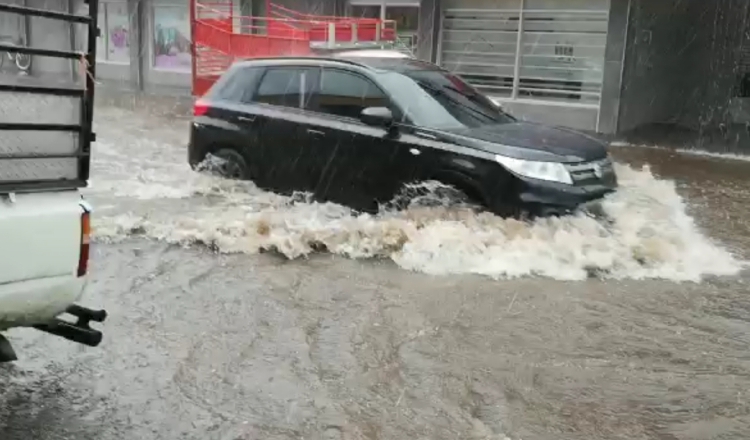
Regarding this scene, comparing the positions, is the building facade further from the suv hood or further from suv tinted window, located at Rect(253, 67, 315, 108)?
suv tinted window, located at Rect(253, 67, 315, 108)

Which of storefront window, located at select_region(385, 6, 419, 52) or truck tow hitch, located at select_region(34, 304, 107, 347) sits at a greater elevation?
storefront window, located at select_region(385, 6, 419, 52)

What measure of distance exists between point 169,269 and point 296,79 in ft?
8.97

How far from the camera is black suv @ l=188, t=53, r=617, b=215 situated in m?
6.95

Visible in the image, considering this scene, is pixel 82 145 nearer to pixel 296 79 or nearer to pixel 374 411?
pixel 374 411

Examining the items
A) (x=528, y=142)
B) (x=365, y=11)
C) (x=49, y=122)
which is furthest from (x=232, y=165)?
(x=365, y=11)

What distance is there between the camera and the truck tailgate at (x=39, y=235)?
133 inches

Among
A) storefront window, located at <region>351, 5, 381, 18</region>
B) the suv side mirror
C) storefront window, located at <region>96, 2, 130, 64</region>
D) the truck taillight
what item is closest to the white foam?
storefront window, located at <region>351, 5, 381, 18</region>

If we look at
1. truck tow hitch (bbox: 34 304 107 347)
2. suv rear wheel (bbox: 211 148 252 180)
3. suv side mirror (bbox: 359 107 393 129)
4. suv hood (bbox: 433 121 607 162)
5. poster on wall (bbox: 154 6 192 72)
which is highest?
poster on wall (bbox: 154 6 192 72)

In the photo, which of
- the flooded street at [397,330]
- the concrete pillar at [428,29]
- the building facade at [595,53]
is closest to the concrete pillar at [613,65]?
the building facade at [595,53]

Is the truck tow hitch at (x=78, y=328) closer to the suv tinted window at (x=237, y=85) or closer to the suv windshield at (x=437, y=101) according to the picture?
the suv windshield at (x=437, y=101)

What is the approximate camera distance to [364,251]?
7.25 m

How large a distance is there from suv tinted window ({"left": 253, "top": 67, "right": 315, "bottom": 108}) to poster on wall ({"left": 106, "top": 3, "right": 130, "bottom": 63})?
55.8ft

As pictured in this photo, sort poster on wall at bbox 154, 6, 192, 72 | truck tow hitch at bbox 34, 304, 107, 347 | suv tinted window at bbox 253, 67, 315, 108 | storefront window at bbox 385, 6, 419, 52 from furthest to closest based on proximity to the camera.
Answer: poster on wall at bbox 154, 6, 192, 72 < storefront window at bbox 385, 6, 419, 52 < suv tinted window at bbox 253, 67, 315, 108 < truck tow hitch at bbox 34, 304, 107, 347

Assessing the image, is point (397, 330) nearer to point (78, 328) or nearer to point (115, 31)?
point (78, 328)
